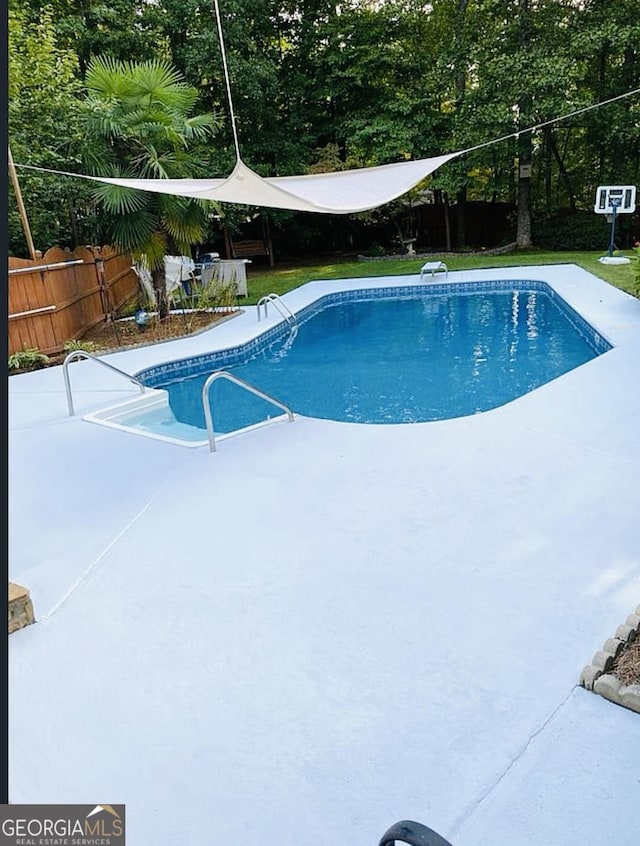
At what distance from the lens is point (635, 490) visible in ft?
12.3

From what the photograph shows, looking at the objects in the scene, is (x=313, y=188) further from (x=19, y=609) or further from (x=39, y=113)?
(x=39, y=113)

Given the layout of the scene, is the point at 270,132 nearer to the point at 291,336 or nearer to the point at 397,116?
the point at 397,116

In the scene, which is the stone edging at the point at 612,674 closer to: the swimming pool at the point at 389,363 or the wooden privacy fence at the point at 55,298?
the swimming pool at the point at 389,363

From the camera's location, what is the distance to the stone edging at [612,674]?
2.24 metres

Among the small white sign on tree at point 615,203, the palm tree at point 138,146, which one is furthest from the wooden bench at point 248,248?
the small white sign on tree at point 615,203

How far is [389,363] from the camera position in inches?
338

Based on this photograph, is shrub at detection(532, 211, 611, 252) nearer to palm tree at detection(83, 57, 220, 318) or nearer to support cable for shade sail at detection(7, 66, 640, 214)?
palm tree at detection(83, 57, 220, 318)

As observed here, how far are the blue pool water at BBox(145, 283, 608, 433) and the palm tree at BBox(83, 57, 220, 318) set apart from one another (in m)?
2.29

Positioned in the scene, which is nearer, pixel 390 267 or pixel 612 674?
pixel 612 674

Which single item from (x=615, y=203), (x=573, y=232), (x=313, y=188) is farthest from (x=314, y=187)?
(x=573, y=232)

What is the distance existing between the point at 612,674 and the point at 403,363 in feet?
21.2

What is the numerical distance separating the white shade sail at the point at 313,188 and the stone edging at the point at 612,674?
3.75 meters

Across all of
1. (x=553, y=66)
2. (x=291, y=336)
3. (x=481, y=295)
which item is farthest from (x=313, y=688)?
(x=553, y=66)

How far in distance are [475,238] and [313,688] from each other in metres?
17.9
